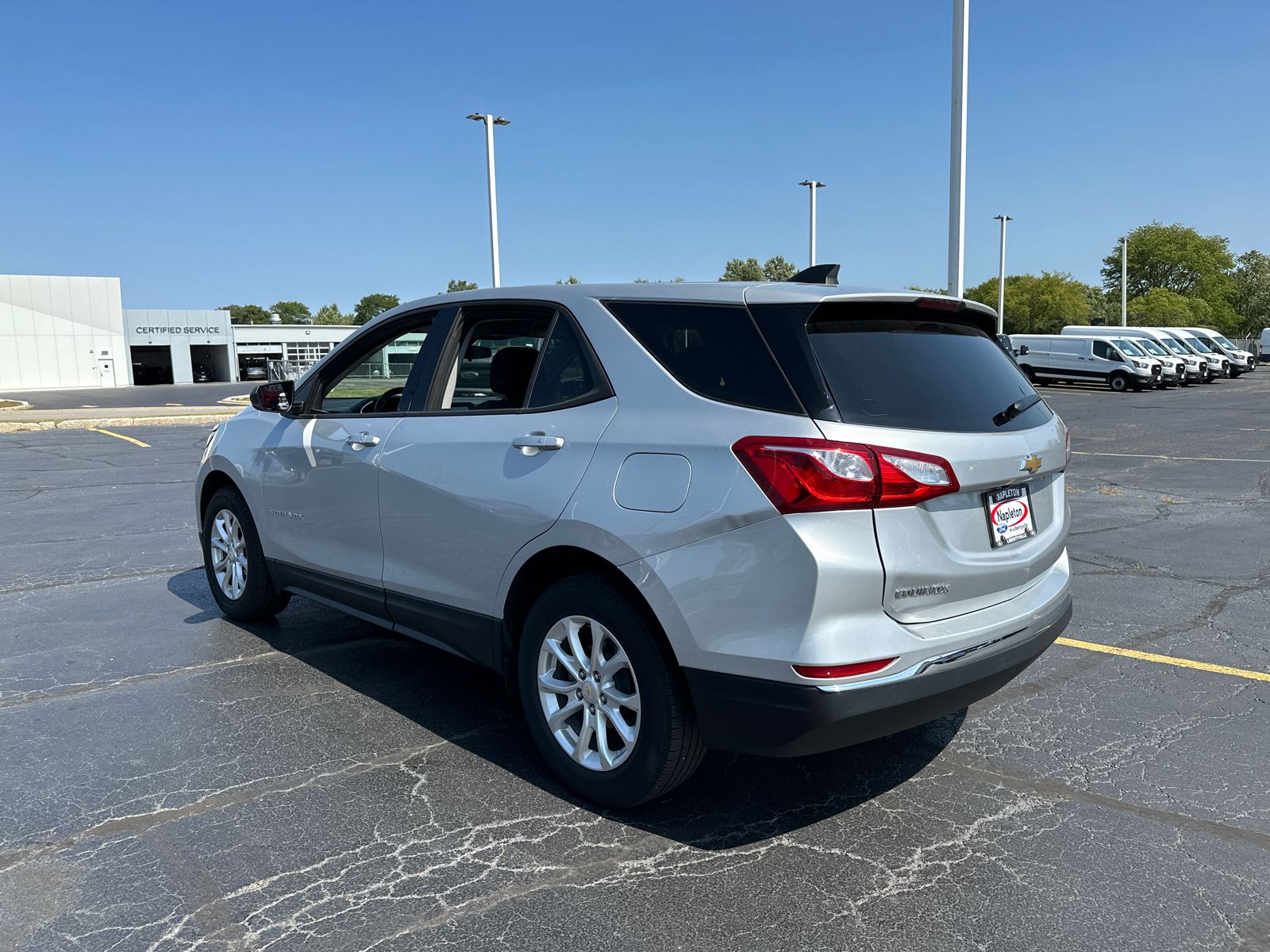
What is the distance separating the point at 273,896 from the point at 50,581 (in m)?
4.91

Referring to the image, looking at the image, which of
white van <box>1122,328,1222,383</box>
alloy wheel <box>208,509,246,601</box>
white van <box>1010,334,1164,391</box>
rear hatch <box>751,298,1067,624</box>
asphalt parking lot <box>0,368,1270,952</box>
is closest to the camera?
asphalt parking lot <box>0,368,1270,952</box>

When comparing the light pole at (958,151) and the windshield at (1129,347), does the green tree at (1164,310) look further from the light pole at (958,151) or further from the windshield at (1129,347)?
the light pole at (958,151)

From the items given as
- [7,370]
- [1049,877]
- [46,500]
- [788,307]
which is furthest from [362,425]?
[7,370]

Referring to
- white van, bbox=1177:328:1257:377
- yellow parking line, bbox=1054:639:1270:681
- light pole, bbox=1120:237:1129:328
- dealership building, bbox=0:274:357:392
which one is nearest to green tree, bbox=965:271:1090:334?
light pole, bbox=1120:237:1129:328

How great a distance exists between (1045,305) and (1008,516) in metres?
80.2

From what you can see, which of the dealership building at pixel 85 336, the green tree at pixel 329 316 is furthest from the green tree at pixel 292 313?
the dealership building at pixel 85 336

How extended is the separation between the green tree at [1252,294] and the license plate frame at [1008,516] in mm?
100366

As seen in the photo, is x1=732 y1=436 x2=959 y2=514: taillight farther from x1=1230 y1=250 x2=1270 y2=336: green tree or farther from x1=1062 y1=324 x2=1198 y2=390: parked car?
x1=1230 y1=250 x2=1270 y2=336: green tree

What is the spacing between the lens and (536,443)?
132 inches

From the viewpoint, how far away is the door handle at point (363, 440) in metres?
4.18

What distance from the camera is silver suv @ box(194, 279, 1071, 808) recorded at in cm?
272

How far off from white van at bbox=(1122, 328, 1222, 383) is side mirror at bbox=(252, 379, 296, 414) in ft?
127

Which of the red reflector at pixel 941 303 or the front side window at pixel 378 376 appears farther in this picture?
the front side window at pixel 378 376

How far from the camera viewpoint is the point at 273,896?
2.76 meters
